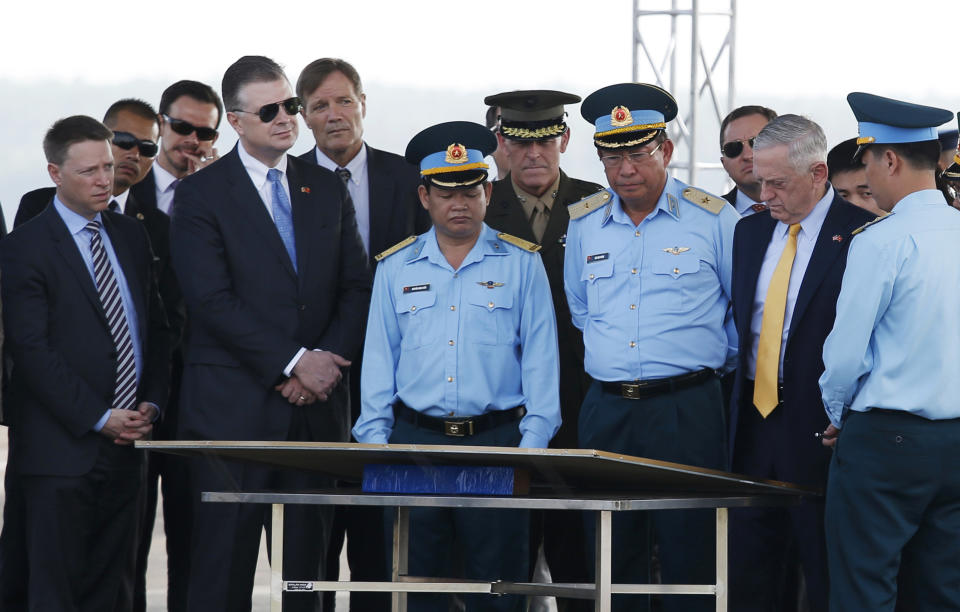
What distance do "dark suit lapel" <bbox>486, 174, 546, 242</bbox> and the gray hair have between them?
1.11 m

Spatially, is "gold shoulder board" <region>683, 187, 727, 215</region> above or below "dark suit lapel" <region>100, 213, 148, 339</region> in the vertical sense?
above

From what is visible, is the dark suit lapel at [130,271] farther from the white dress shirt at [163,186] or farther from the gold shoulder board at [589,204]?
the gold shoulder board at [589,204]

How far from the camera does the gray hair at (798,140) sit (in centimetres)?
373

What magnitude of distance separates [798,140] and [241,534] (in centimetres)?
199

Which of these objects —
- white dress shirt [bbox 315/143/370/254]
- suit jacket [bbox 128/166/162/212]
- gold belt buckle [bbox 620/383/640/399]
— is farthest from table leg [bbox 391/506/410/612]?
suit jacket [bbox 128/166/162/212]

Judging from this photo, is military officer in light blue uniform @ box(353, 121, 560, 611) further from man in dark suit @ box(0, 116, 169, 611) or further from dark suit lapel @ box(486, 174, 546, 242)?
man in dark suit @ box(0, 116, 169, 611)

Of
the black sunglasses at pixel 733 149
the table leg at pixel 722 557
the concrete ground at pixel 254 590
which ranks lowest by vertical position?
the concrete ground at pixel 254 590

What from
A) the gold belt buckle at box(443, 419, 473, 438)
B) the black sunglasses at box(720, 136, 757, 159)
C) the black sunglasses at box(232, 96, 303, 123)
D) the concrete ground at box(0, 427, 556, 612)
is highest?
the black sunglasses at box(232, 96, 303, 123)

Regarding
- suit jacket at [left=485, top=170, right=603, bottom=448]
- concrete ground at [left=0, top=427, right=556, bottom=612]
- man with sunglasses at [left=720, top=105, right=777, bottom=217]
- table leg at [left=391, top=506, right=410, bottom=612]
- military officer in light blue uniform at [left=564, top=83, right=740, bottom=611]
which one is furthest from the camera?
concrete ground at [left=0, top=427, right=556, bottom=612]

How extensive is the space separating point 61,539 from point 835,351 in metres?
2.40

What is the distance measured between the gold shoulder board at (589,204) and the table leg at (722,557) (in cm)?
138

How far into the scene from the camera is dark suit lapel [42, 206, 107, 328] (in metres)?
4.30

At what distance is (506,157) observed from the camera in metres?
5.09

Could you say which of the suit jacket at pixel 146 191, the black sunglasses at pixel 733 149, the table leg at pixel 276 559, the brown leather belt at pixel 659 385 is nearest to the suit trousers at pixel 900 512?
the brown leather belt at pixel 659 385
